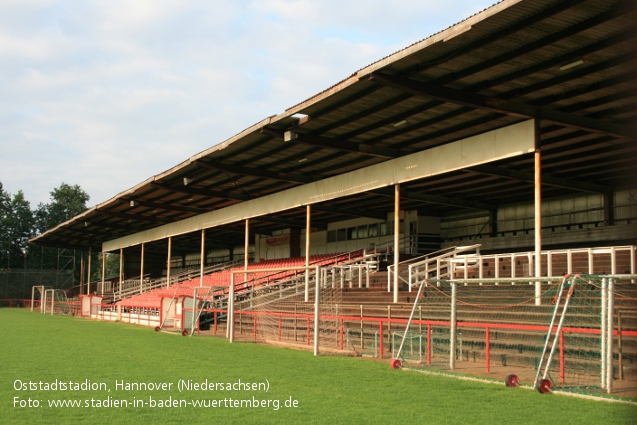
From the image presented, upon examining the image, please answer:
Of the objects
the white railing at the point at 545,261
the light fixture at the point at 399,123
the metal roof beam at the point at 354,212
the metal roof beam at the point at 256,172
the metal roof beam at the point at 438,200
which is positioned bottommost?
the white railing at the point at 545,261

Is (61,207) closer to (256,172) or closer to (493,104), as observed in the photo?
(256,172)

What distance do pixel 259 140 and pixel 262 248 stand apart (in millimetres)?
23828

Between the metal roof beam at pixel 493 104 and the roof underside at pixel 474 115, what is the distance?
28 mm

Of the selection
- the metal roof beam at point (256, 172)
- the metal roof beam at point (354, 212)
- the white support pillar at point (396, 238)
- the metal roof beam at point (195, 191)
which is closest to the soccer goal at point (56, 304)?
the metal roof beam at point (195, 191)

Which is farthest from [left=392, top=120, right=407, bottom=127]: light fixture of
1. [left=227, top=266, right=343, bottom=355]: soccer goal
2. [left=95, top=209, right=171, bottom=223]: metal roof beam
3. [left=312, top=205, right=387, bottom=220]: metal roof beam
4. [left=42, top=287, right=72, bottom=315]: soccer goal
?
[left=42, top=287, right=72, bottom=315]: soccer goal

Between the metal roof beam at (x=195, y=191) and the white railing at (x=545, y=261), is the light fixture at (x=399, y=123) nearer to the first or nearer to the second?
the white railing at (x=545, y=261)

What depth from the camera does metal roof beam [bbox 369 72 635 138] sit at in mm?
15164

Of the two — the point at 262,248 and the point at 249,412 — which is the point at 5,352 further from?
the point at 262,248

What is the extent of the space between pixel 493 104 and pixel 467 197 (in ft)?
43.5

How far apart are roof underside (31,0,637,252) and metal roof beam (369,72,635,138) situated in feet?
0.09

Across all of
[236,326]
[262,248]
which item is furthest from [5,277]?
[236,326]

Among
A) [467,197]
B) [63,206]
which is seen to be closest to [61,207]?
[63,206]

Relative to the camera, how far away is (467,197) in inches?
1133

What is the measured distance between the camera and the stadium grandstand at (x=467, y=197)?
1216 centimetres
